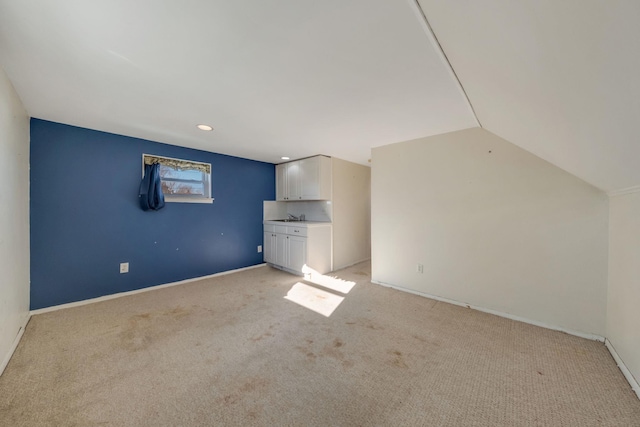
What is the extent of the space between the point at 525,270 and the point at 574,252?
0.39 meters

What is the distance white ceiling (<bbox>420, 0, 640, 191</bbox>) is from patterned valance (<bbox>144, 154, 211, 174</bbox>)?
141 inches

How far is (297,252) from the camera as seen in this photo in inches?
151

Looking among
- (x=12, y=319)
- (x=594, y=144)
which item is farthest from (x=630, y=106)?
(x=12, y=319)

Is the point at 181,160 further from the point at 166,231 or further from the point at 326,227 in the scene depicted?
the point at 326,227

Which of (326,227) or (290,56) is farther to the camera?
(326,227)

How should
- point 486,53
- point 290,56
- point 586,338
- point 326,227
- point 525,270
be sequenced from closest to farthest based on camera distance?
Result: point 486,53
point 290,56
point 586,338
point 525,270
point 326,227

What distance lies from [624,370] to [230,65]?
3.35 meters

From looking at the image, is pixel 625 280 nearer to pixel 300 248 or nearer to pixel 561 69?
pixel 561 69

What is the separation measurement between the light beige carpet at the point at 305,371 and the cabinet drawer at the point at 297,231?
149 cm

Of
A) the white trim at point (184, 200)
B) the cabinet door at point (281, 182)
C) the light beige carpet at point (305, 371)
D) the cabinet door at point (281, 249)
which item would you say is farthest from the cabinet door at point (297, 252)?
the white trim at point (184, 200)

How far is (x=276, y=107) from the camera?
6.82ft

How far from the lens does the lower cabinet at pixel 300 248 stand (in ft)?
12.2

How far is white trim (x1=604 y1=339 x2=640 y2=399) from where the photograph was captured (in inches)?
54.8

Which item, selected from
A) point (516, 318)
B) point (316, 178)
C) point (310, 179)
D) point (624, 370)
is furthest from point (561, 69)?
point (310, 179)
